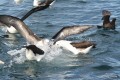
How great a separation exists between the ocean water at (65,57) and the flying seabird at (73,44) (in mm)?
206

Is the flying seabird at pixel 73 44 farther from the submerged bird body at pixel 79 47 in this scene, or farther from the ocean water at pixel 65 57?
the ocean water at pixel 65 57

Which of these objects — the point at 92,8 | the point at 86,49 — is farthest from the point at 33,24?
the point at 86,49

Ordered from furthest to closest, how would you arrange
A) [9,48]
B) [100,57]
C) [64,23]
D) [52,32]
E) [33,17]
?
1. [33,17]
2. [64,23]
3. [52,32]
4. [9,48]
5. [100,57]

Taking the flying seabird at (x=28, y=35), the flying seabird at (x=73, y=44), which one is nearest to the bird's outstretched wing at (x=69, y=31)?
the flying seabird at (x=73, y=44)

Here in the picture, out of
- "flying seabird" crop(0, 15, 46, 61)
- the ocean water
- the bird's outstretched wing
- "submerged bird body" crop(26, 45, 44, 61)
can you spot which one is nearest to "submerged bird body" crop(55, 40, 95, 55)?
the ocean water

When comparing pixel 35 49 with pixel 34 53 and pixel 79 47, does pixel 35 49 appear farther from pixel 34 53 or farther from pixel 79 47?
pixel 79 47

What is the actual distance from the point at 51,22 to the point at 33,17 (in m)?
1.43

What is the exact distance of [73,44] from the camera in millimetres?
14375

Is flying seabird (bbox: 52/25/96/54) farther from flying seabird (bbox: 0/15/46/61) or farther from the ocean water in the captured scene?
flying seabird (bbox: 0/15/46/61)

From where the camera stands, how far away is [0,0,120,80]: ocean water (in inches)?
499

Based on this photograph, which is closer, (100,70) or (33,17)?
(100,70)

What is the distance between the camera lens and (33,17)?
19969 millimetres

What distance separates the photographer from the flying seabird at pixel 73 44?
1397 cm

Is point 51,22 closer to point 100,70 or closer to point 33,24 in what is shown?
point 33,24
